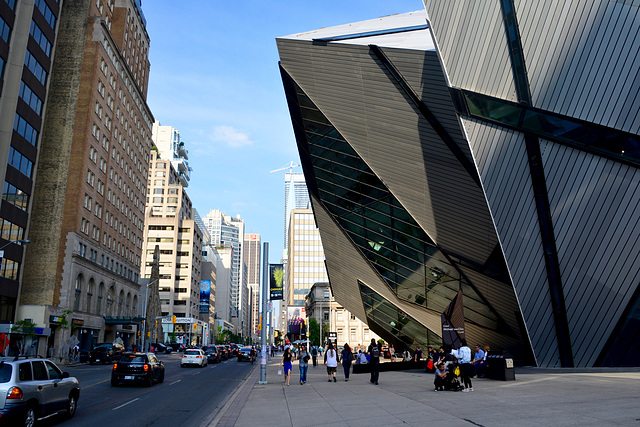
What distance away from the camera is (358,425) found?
11195 millimetres

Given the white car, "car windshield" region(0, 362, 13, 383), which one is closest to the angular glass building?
"car windshield" region(0, 362, 13, 383)

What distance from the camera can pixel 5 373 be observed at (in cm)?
1114

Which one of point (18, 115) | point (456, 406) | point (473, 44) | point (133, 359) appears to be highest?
point (18, 115)

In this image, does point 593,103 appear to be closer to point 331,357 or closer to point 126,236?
point 331,357

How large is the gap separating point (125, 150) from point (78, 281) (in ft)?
89.5

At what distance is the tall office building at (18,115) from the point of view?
48.3 meters

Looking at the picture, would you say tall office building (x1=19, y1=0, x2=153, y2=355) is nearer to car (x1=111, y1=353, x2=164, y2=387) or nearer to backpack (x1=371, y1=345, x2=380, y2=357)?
car (x1=111, y1=353, x2=164, y2=387)

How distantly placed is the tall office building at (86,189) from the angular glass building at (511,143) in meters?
39.8

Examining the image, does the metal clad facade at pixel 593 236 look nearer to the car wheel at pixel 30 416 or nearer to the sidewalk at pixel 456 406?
→ the sidewalk at pixel 456 406

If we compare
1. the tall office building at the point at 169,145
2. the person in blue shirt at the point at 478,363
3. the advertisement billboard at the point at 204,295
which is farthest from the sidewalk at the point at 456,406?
the tall office building at the point at 169,145

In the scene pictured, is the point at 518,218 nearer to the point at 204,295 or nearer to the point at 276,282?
the point at 276,282

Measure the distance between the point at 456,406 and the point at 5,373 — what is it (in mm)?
10695

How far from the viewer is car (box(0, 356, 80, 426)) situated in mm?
10711

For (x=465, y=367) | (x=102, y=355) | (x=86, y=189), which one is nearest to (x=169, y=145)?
(x=86, y=189)
